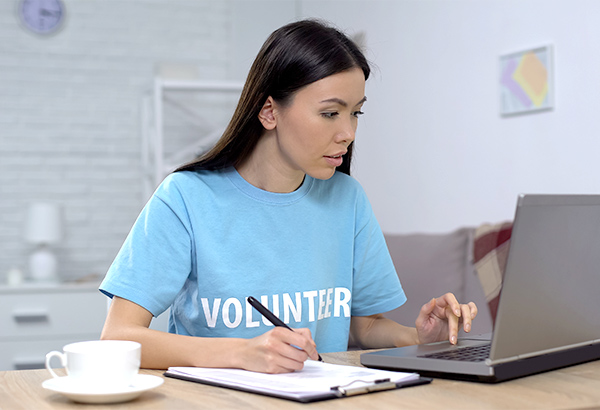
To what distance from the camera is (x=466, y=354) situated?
949 mm

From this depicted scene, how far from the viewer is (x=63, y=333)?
3.42 m

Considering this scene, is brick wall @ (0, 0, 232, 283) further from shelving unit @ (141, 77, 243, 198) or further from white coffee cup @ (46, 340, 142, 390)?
white coffee cup @ (46, 340, 142, 390)

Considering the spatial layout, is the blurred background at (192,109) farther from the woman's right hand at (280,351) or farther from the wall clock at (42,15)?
the woman's right hand at (280,351)

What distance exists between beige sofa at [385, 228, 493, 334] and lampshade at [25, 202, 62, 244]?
199 cm

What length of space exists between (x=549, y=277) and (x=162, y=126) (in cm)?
316

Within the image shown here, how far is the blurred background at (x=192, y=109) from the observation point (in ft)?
8.48

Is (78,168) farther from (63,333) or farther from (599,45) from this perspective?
(599,45)

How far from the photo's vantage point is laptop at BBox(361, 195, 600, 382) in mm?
781

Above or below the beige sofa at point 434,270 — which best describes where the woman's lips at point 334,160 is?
above

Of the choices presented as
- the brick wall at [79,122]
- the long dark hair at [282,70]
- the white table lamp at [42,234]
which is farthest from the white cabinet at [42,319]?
the long dark hair at [282,70]

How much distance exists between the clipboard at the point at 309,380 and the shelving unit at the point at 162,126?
105 inches

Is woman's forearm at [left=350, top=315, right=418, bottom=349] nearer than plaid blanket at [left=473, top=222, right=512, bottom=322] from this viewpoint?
Yes

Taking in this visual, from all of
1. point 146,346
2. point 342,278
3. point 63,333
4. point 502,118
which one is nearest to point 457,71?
point 502,118

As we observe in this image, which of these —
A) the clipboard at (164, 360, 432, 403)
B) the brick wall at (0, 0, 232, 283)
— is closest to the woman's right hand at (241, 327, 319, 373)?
the clipboard at (164, 360, 432, 403)
